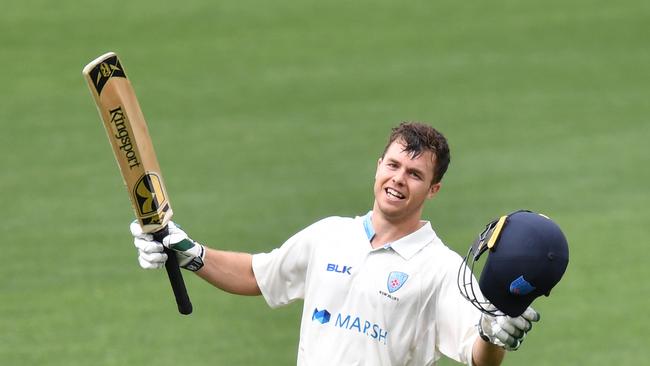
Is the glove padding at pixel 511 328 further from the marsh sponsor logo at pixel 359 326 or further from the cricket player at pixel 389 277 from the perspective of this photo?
the marsh sponsor logo at pixel 359 326

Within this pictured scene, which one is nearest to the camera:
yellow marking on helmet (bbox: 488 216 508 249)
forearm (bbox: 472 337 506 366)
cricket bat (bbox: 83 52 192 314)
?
yellow marking on helmet (bbox: 488 216 508 249)

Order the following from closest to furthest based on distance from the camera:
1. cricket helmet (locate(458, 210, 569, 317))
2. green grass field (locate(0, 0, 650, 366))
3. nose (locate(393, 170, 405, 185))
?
cricket helmet (locate(458, 210, 569, 317)) → nose (locate(393, 170, 405, 185)) → green grass field (locate(0, 0, 650, 366))

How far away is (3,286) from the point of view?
11.6 metres

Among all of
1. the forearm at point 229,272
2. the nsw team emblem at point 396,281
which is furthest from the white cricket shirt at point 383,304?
the forearm at point 229,272

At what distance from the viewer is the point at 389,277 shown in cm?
654

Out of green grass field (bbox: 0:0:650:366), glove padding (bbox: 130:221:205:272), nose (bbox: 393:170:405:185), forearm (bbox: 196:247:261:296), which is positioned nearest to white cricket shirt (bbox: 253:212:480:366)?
nose (bbox: 393:170:405:185)

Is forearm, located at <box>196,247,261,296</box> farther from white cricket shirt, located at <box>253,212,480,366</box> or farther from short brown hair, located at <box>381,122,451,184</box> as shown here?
short brown hair, located at <box>381,122,451,184</box>

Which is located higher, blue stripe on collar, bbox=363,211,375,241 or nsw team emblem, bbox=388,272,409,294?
blue stripe on collar, bbox=363,211,375,241

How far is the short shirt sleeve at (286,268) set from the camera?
22.5 ft

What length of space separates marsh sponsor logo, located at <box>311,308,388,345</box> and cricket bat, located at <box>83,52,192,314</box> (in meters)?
0.81

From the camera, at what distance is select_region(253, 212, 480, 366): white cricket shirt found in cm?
646

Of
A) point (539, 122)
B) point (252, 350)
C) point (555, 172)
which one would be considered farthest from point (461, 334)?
point (539, 122)

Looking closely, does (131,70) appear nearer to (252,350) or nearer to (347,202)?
(347,202)

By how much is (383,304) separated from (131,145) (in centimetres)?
140
